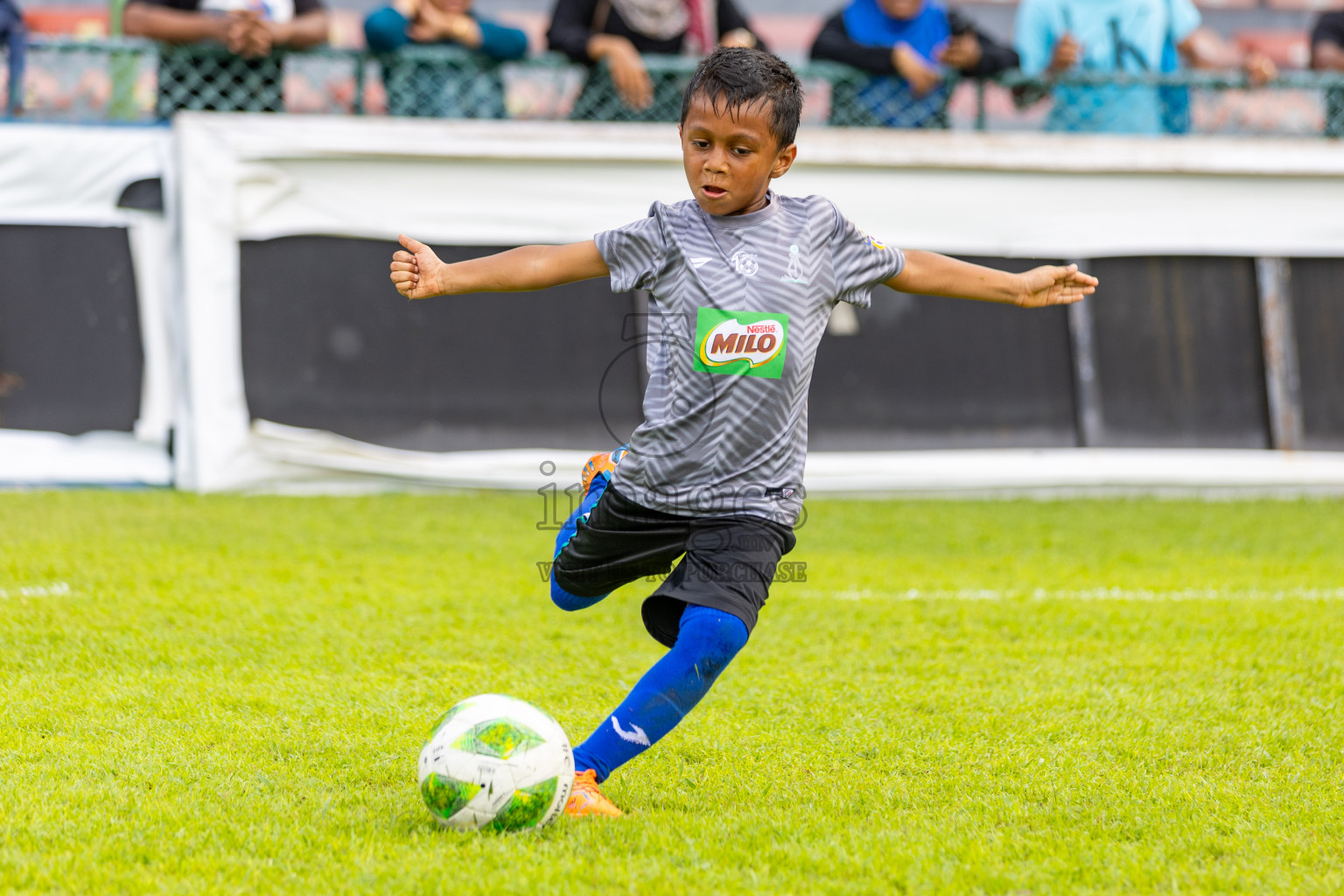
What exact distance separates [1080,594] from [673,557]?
9.95 ft

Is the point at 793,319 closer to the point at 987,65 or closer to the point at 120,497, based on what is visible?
the point at 120,497

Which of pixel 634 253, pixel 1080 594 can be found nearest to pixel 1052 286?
pixel 634 253

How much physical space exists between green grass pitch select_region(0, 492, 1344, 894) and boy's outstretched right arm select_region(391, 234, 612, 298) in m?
1.10

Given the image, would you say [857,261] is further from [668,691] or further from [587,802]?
[587,802]

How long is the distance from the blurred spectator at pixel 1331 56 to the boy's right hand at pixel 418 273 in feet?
25.7

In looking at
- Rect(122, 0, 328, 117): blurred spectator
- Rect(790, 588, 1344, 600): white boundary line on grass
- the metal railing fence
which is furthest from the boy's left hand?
Rect(122, 0, 328, 117): blurred spectator

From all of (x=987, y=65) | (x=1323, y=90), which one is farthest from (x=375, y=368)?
(x=1323, y=90)

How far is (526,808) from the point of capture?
2742 millimetres

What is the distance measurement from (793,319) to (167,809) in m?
1.67

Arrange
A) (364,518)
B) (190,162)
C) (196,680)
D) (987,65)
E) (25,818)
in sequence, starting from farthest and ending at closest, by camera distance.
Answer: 1. (987,65)
2. (190,162)
3. (364,518)
4. (196,680)
5. (25,818)

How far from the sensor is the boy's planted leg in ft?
9.64

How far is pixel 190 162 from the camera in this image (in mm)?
7680

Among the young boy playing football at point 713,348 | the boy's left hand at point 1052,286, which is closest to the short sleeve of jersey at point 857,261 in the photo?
the young boy playing football at point 713,348

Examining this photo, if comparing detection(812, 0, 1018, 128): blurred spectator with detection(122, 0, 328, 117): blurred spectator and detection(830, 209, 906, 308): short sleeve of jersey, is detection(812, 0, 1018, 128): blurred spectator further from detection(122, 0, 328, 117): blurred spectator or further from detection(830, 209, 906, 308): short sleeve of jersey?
detection(830, 209, 906, 308): short sleeve of jersey
